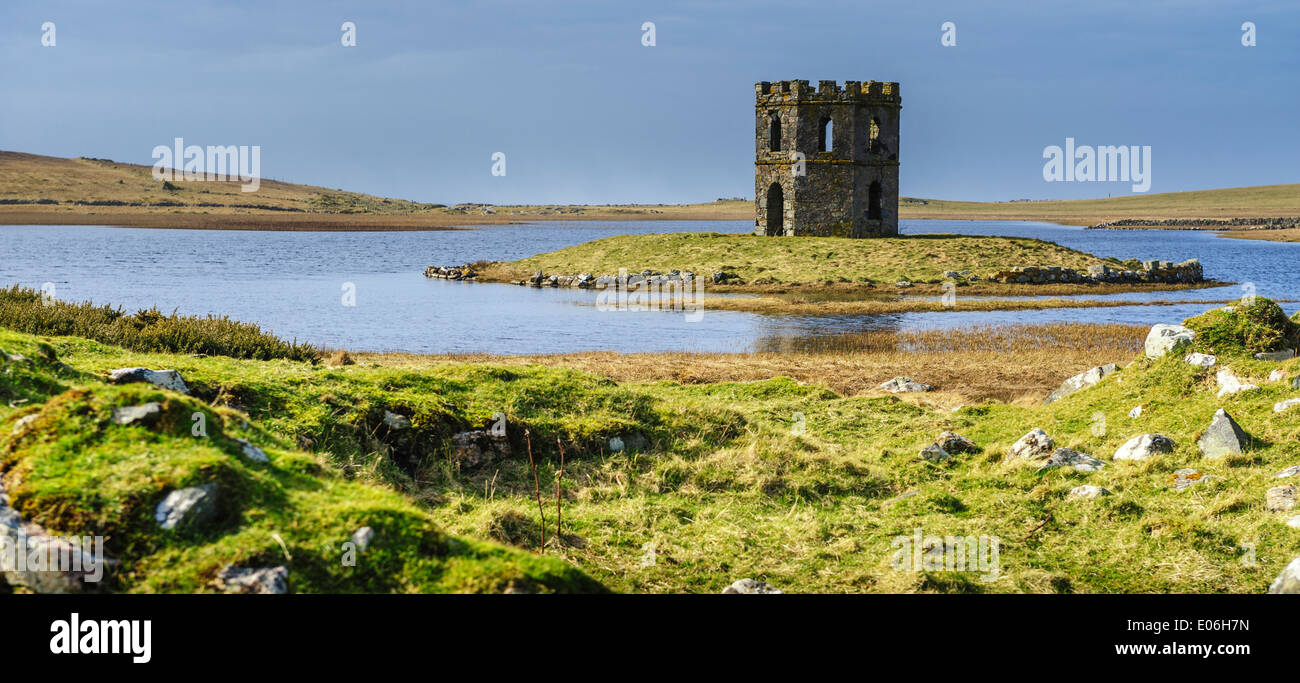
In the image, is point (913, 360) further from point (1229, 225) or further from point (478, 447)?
point (1229, 225)

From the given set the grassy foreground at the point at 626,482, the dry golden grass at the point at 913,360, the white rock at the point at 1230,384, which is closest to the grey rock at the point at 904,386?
the dry golden grass at the point at 913,360

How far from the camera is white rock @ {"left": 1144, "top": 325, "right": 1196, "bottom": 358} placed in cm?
1616

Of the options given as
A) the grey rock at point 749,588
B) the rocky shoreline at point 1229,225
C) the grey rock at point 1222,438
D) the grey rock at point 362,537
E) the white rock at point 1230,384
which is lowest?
the grey rock at point 749,588

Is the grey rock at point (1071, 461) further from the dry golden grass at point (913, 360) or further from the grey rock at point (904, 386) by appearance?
the grey rock at point (904, 386)

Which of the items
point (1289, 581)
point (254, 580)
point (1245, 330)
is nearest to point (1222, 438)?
point (1245, 330)

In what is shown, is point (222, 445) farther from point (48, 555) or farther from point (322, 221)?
point (322, 221)

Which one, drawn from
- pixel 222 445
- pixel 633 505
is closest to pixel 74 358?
pixel 222 445

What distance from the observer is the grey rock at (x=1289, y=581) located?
7.83 metres

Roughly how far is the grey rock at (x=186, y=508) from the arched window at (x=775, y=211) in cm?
5835

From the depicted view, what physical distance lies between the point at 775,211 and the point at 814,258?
9289mm

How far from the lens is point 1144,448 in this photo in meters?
12.9

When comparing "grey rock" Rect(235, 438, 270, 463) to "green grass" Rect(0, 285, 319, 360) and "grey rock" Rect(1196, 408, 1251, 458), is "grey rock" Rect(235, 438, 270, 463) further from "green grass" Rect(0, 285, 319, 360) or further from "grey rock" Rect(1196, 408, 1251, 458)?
"grey rock" Rect(1196, 408, 1251, 458)
